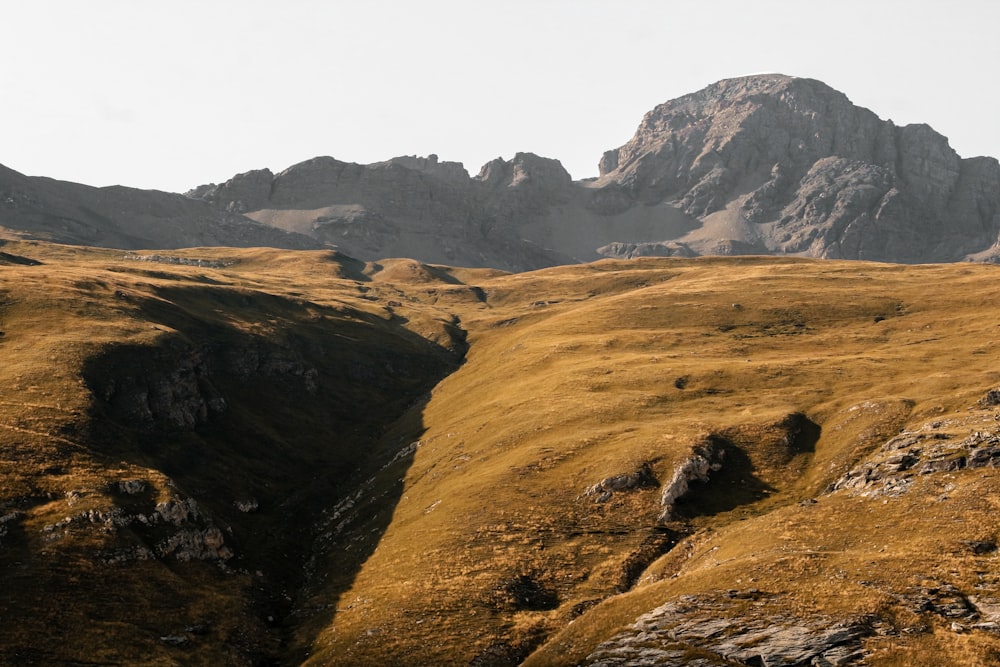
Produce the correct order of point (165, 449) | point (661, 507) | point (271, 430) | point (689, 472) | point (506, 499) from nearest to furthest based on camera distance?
point (661, 507)
point (689, 472)
point (506, 499)
point (165, 449)
point (271, 430)

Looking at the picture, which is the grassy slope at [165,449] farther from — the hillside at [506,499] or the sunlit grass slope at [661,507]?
the sunlit grass slope at [661,507]

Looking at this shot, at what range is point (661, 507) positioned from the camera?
74.9 metres

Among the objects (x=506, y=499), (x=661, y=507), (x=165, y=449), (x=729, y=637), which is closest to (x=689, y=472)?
(x=661, y=507)

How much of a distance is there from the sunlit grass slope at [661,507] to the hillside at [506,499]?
1.12 ft

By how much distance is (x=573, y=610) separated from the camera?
60688 millimetres

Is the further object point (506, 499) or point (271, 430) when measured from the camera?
point (271, 430)

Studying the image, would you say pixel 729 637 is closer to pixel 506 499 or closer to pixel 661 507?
pixel 661 507

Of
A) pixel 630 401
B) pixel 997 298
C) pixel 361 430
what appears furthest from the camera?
pixel 997 298

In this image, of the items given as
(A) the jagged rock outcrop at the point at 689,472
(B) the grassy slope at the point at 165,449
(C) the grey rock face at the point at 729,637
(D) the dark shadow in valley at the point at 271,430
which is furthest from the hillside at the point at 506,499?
(D) the dark shadow in valley at the point at 271,430

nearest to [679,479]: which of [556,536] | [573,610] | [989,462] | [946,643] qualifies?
[556,536]

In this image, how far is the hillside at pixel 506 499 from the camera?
51344 millimetres

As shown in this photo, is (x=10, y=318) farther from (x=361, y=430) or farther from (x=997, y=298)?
(x=997, y=298)

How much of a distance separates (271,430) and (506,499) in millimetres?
56636

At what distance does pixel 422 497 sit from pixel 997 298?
127 meters
